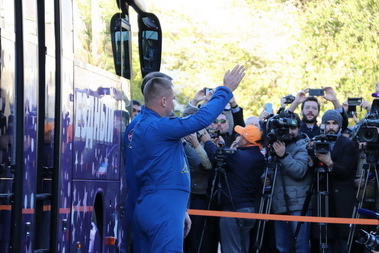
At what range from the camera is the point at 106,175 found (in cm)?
855

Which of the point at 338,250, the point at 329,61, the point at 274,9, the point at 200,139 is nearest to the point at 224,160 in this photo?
the point at 200,139

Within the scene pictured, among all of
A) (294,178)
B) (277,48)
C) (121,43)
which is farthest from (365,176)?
(277,48)

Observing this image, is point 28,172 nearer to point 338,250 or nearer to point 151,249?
point 151,249

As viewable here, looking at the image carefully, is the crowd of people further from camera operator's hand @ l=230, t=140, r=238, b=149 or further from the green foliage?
the green foliage

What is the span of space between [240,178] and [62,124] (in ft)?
18.6

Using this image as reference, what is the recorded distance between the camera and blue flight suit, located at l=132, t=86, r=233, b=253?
8.03 meters

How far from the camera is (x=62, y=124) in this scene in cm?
689

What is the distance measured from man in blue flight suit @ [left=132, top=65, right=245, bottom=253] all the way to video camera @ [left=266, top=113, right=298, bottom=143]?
3.55 m

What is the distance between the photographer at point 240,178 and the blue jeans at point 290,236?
51cm

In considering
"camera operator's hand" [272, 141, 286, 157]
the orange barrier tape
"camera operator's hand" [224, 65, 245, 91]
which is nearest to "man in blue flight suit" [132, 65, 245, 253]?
"camera operator's hand" [224, 65, 245, 91]

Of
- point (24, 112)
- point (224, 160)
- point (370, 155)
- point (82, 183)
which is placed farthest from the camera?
point (224, 160)

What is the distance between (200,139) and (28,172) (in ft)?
22.1

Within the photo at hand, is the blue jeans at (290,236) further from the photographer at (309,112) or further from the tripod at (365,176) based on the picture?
the photographer at (309,112)

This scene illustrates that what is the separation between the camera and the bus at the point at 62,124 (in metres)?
5.91
